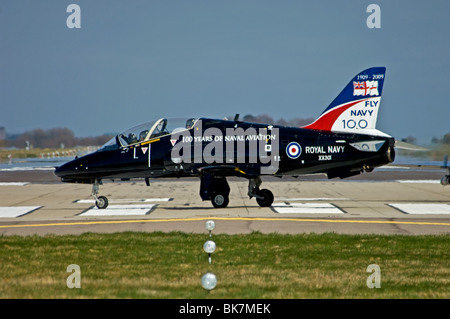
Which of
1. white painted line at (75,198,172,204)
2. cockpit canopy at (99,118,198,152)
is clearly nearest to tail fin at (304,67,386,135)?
cockpit canopy at (99,118,198,152)

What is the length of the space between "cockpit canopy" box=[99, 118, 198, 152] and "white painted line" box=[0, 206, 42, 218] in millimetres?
3476

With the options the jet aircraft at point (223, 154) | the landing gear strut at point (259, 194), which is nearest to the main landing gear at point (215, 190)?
the jet aircraft at point (223, 154)

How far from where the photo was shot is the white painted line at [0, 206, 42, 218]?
22.7 metres

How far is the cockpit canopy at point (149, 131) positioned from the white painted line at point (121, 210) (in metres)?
2.28

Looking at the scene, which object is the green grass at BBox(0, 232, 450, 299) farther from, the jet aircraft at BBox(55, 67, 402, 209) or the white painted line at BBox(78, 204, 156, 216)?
the jet aircraft at BBox(55, 67, 402, 209)

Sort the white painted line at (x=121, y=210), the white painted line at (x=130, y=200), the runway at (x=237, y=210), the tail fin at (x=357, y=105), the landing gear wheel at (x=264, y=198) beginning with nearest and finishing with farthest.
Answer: the runway at (x=237, y=210), the white painted line at (x=121, y=210), the landing gear wheel at (x=264, y=198), the white painted line at (x=130, y=200), the tail fin at (x=357, y=105)

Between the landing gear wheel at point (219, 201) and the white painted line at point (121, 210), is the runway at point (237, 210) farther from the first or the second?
the landing gear wheel at point (219, 201)

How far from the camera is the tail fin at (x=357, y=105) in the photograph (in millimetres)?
28531

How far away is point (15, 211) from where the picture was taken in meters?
23.7
